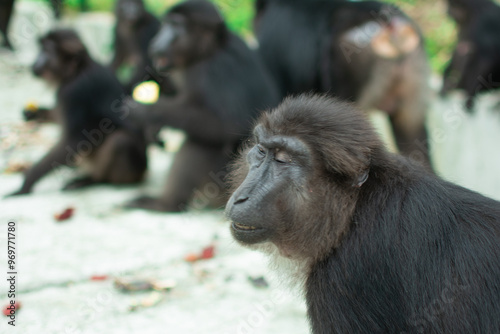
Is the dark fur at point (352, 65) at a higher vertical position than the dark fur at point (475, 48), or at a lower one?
lower

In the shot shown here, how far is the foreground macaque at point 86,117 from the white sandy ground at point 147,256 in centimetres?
33

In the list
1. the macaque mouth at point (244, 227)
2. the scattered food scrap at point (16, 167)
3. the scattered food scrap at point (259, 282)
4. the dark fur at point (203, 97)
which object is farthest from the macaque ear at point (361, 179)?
the scattered food scrap at point (16, 167)

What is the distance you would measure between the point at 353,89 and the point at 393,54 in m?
0.69

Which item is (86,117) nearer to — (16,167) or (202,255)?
(16,167)

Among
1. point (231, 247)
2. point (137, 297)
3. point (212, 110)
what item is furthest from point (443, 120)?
point (137, 297)

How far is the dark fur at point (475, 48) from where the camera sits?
25.2 feet

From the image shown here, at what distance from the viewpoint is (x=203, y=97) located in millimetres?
6395

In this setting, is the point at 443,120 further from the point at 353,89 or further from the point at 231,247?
the point at 231,247

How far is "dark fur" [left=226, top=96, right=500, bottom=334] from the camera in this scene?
2.78 metres

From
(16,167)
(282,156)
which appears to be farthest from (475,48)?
(16,167)

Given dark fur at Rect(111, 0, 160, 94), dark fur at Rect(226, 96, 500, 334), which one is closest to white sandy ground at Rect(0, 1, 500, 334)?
dark fur at Rect(226, 96, 500, 334)

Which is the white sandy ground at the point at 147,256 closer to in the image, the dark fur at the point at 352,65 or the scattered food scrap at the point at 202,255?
the scattered food scrap at the point at 202,255

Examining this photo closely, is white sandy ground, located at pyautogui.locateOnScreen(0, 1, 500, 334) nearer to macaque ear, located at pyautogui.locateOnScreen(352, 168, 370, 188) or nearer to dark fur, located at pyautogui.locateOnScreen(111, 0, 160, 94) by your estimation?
macaque ear, located at pyautogui.locateOnScreen(352, 168, 370, 188)

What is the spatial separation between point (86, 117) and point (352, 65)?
11.9 ft
